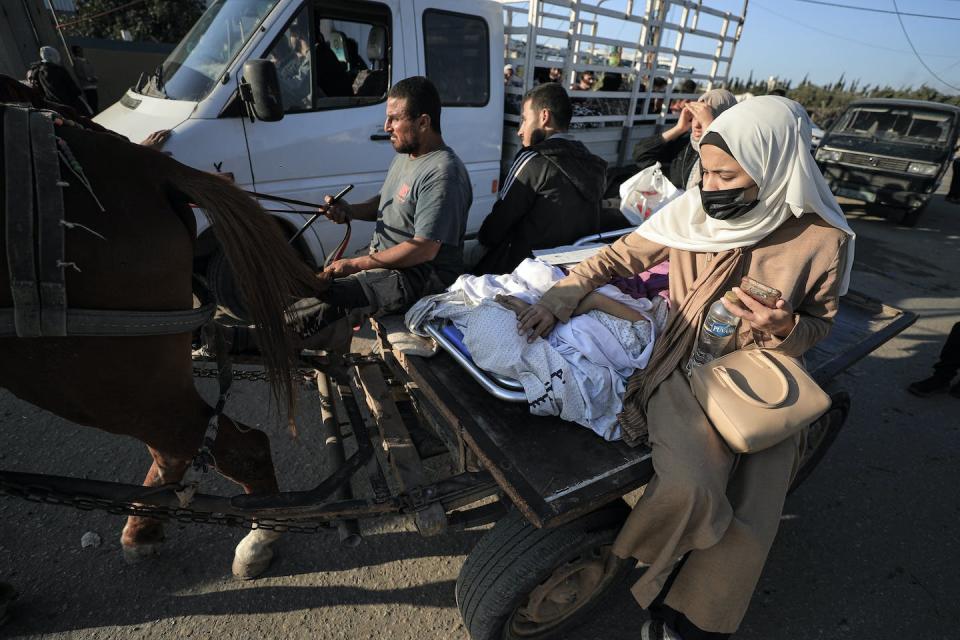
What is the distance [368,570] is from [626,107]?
5.28m

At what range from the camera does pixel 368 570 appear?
2070mm

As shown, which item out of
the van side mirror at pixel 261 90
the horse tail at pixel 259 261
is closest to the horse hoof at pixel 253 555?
the horse tail at pixel 259 261

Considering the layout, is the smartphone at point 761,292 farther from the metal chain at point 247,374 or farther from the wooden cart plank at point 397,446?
the metal chain at point 247,374

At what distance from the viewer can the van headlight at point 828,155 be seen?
326 inches

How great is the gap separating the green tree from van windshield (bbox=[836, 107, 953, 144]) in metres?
15.2

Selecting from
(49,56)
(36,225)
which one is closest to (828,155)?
(36,225)

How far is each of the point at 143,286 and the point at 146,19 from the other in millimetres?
15463

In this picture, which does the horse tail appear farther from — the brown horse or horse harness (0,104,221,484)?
horse harness (0,104,221,484)

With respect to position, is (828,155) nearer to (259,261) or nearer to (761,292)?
(761,292)

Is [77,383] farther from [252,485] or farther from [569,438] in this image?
[569,438]

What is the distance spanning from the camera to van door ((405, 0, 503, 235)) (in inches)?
142

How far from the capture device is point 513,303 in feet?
6.02

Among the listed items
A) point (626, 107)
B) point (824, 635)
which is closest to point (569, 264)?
point (824, 635)

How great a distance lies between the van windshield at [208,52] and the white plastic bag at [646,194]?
8.76 ft
